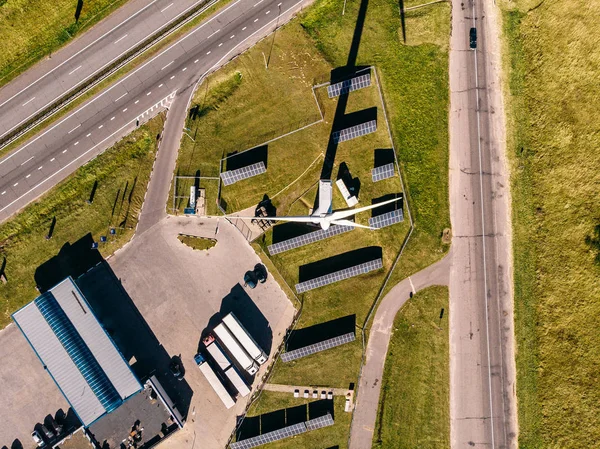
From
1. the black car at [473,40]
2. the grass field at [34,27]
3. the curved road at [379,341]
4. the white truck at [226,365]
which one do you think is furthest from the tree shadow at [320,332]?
the grass field at [34,27]

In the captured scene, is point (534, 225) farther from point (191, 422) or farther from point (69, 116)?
point (69, 116)

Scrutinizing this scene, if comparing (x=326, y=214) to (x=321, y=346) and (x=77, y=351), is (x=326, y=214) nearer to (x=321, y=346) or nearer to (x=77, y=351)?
(x=321, y=346)

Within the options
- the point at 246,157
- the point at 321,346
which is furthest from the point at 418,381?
the point at 246,157

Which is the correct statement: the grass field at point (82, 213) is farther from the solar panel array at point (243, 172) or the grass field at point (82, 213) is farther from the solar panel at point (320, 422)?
the solar panel at point (320, 422)

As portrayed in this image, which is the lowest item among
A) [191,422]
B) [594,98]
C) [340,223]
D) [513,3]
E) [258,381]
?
[191,422]

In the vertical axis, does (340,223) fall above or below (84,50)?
below

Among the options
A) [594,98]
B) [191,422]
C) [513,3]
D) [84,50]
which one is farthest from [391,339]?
[84,50]

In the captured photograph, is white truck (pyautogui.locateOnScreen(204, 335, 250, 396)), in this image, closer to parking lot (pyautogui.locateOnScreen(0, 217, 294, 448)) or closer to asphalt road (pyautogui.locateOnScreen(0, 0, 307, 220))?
parking lot (pyautogui.locateOnScreen(0, 217, 294, 448))

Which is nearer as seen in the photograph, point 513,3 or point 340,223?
point 340,223
